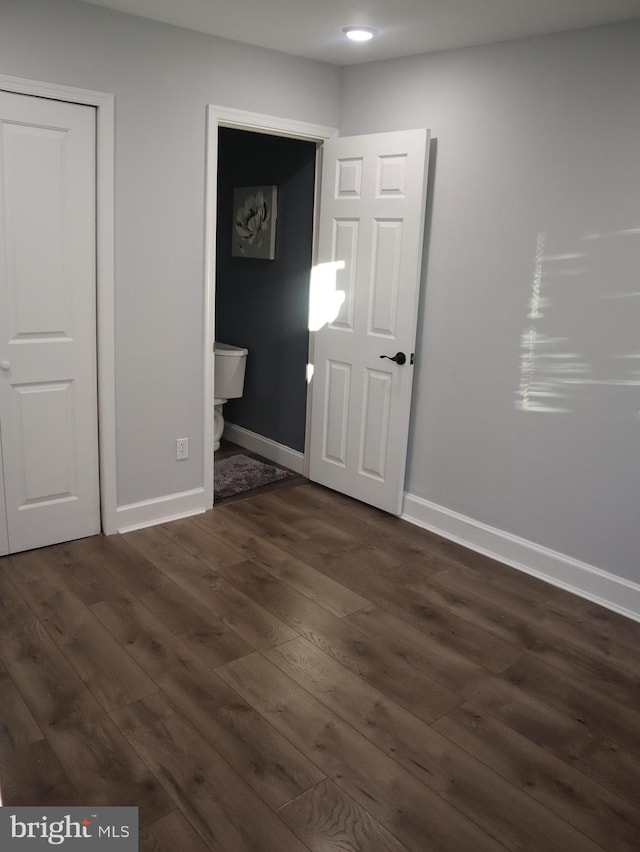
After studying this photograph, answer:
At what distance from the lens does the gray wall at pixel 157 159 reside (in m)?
3.04

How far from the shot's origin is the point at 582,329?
3105 mm

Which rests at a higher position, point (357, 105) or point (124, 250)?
point (357, 105)

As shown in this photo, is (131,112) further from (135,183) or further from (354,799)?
(354,799)

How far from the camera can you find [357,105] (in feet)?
13.0

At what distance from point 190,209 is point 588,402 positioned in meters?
2.11

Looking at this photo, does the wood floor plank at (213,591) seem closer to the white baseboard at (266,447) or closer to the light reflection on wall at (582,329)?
the white baseboard at (266,447)

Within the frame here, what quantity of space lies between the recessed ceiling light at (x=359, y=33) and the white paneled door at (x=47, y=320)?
121 cm

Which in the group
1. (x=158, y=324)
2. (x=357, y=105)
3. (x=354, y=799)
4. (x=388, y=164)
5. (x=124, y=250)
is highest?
(x=357, y=105)

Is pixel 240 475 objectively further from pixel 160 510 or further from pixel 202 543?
pixel 202 543

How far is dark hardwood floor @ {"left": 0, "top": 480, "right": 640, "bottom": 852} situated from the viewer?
1.97 metres

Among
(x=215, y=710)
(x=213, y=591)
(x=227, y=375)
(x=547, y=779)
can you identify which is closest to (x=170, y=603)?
(x=213, y=591)

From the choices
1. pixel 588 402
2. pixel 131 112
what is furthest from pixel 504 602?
pixel 131 112

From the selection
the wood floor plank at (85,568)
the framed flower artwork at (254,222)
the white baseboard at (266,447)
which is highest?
the framed flower artwork at (254,222)
